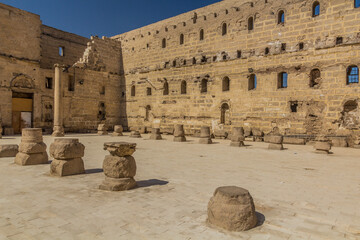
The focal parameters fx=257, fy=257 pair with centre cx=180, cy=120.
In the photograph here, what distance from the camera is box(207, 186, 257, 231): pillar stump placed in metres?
3.22

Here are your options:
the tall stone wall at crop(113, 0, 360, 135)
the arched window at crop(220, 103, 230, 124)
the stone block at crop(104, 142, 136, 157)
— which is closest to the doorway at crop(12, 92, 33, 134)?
the tall stone wall at crop(113, 0, 360, 135)

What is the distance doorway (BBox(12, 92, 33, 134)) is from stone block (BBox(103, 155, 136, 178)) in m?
15.8

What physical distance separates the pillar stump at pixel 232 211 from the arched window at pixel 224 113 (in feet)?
44.3

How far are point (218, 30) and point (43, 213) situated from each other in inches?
625

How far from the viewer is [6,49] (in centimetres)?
1677

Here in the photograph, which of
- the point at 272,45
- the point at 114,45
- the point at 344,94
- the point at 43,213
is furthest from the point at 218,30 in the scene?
the point at 43,213

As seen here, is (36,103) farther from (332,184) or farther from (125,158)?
Result: (332,184)

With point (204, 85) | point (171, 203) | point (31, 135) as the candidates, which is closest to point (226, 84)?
point (204, 85)

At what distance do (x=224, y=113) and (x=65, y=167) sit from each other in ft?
40.7

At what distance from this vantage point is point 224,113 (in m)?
16.9

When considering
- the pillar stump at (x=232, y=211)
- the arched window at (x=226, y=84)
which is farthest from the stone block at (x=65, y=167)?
the arched window at (x=226, y=84)

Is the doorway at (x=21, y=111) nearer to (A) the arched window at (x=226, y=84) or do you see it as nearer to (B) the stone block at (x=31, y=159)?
(B) the stone block at (x=31, y=159)

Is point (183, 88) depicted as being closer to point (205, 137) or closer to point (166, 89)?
point (166, 89)

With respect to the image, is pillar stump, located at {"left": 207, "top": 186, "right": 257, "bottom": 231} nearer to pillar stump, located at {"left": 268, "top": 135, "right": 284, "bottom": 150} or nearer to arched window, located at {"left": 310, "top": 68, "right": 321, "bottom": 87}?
pillar stump, located at {"left": 268, "top": 135, "right": 284, "bottom": 150}
